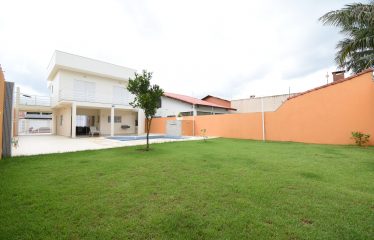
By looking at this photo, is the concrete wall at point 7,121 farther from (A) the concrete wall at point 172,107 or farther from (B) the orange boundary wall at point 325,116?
(A) the concrete wall at point 172,107

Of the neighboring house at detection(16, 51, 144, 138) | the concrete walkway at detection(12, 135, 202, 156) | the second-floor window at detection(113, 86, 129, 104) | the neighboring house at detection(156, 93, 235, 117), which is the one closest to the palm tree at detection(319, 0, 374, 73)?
the concrete walkway at detection(12, 135, 202, 156)

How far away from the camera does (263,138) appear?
46.0 ft

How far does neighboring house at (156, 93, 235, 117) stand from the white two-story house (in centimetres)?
420

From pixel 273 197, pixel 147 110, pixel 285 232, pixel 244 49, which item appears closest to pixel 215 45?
pixel 244 49

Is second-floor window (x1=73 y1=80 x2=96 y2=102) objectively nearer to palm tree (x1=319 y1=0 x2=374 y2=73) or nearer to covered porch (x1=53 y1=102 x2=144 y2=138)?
covered porch (x1=53 y1=102 x2=144 y2=138)

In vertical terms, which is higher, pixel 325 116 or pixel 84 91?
pixel 84 91

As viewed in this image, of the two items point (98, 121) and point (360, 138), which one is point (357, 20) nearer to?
point (360, 138)

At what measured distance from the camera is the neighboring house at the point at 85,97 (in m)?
16.6

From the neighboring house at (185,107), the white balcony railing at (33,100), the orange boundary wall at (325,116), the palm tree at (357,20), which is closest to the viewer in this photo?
the palm tree at (357,20)

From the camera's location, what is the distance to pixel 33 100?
1902 cm

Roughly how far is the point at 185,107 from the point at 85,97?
1084 centimetres

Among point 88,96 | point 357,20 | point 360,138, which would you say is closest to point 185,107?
point 88,96

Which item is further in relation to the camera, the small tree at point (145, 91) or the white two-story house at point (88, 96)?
the white two-story house at point (88, 96)

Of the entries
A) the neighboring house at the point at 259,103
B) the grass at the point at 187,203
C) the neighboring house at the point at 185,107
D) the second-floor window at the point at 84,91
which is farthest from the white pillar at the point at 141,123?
the grass at the point at 187,203
